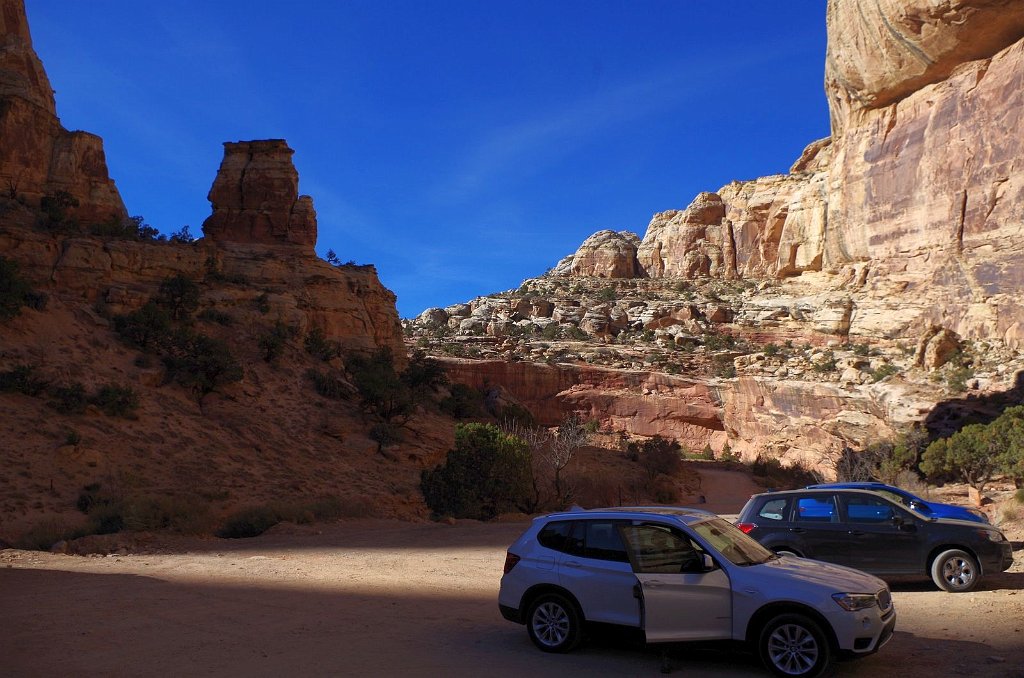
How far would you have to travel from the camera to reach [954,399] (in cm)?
3509

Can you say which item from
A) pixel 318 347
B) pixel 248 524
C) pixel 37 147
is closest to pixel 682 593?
pixel 248 524

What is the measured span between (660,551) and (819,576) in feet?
4.27

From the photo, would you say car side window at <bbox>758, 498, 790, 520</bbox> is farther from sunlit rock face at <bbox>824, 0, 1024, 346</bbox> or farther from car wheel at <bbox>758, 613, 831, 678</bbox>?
sunlit rock face at <bbox>824, 0, 1024, 346</bbox>

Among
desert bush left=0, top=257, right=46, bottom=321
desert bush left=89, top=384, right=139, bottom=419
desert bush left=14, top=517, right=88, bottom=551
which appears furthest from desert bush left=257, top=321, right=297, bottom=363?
desert bush left=14, top=517, right=88, bottom=551

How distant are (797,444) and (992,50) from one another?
1016 inches

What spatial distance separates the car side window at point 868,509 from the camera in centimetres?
938

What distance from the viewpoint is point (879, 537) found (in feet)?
30.3

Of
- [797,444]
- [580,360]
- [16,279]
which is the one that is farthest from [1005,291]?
[16,279]

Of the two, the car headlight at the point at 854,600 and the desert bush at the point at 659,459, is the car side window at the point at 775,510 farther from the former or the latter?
the desert bush at the point at 659,459

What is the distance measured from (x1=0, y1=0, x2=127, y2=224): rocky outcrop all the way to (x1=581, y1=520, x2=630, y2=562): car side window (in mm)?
32447

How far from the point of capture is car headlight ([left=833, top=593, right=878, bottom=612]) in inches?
224

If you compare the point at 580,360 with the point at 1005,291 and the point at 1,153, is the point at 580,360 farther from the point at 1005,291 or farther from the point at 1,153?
the point at 1,153

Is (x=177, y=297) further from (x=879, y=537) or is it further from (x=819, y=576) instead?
(x=819, y=576)

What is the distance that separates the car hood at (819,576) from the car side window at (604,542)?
3.93 ft
